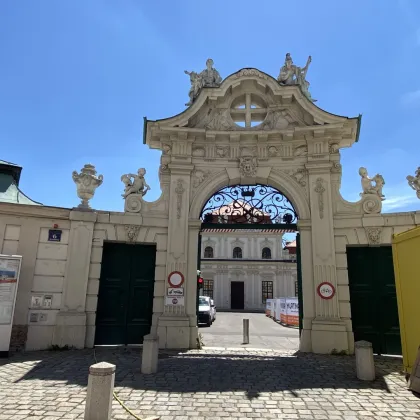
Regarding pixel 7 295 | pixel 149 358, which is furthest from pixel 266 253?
pixel 149 358

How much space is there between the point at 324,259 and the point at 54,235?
26.9 feet

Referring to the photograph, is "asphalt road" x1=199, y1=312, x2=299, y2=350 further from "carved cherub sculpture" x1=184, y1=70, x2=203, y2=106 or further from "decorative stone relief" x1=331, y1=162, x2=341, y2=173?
"carved cherub sculpture" x1=184, y1=70, x2=203, y2=106

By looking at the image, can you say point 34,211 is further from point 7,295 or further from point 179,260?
point 179,260

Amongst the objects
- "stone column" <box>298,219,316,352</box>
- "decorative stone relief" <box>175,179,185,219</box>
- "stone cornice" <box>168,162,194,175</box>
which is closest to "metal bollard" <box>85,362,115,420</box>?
"decorative stone relief" <box>175,179,185,219</box>

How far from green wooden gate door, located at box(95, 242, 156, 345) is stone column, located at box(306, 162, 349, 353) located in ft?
16.5

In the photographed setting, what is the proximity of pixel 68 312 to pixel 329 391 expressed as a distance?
7229mm

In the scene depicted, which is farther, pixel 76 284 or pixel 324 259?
pixel 324 259

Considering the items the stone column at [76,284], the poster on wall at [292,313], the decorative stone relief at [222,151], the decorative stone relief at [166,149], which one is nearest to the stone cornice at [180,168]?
the decorative stone relief at [166,149]

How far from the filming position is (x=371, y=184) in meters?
10.8

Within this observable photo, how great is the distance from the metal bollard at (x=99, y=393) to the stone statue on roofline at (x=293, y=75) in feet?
35.2

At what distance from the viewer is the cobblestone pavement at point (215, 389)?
4836mm

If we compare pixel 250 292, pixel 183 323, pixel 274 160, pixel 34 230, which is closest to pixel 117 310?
pixel 183 323

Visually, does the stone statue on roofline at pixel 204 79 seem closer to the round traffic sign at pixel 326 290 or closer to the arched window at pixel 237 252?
the round traffic sign at pixel 326 290

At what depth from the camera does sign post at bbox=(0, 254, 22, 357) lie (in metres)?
8.19
